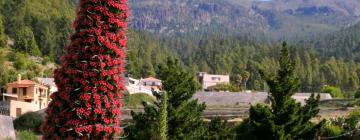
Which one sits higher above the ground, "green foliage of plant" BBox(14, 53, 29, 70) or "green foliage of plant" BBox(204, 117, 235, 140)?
"green foliage of plant" BBox(14, 53, 29, 70)

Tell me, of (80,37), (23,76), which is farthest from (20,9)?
(80,37)

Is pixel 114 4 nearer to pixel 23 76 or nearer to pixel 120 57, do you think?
pixel 120 57

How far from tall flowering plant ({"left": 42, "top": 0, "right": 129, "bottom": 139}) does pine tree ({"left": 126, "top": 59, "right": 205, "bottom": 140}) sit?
47.6ft

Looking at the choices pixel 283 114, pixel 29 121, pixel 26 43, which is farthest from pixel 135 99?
pixel 26 43

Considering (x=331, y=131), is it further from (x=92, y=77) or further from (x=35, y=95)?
(x=35, y=95)

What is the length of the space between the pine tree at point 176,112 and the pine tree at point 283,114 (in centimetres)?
359

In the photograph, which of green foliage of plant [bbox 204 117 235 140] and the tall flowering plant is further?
green foliage of plant [bbox 204 117 235 140]

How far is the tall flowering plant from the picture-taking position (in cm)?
1257

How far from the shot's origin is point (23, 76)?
8825 centimetres

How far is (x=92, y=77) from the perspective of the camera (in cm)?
1264

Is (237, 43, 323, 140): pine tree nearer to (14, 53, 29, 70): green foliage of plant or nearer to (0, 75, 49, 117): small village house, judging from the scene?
(0, 75, 49, 117): small village house

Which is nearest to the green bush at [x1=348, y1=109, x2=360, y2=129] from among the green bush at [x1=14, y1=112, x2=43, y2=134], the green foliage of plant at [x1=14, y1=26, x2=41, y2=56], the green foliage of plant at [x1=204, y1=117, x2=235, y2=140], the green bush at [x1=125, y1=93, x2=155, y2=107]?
the green foliage of plant at [x1=204, y1=117, x2=235, y2=140]

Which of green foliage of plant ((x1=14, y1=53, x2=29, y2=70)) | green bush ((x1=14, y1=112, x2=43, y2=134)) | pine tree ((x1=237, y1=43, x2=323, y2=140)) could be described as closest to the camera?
pine tree ((x1=237, y1=43, x2=323, y2=140))

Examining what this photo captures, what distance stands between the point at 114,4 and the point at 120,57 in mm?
1086
